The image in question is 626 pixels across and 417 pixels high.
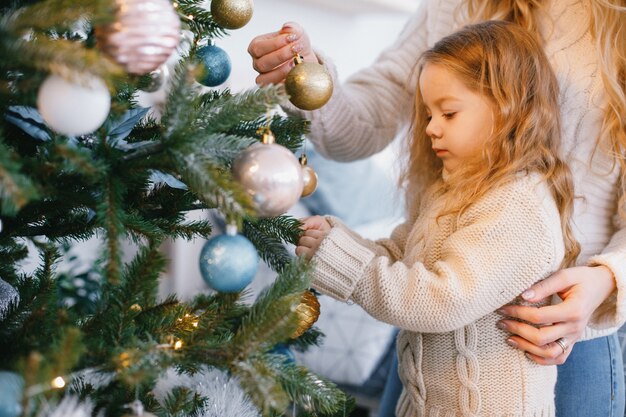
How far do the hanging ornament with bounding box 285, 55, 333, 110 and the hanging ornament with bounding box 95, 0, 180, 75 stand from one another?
0.21 meters

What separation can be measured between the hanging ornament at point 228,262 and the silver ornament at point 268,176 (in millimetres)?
33

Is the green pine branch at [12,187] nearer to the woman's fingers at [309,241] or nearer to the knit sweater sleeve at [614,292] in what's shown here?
the woman's fingers at [309,241]

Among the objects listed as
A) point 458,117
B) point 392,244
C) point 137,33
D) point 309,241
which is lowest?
point 392,244

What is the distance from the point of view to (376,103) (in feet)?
3.58

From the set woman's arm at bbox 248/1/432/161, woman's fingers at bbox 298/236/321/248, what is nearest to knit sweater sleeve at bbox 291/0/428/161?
woman's arm at bbox 248/1/432/161

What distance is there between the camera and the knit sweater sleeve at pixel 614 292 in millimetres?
825

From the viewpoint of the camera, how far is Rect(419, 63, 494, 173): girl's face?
2.74 feet

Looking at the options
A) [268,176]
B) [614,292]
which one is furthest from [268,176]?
[614,292]

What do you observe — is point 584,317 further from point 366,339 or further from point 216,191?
point 366,339

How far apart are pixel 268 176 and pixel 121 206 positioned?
0.13 meters

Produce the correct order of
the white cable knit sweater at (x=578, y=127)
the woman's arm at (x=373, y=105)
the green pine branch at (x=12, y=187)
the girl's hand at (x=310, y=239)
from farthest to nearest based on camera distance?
1. the woman's arm at (x=373, y=105)
2. the white cable knit sweater at (x=578, y=127)
3. the girl's hand at (x=310, y=239)
4. the green pine branch at (x=12, y=187)

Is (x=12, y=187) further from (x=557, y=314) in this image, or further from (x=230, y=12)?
(x=557, y=314)

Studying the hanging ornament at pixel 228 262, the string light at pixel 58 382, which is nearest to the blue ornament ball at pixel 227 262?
the hanging ornament at pixel 228 262

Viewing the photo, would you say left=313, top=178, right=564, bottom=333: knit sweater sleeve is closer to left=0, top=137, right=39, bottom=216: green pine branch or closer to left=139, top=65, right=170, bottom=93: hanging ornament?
left=139, top=65, right=170, bottom=93: hanging ornament
